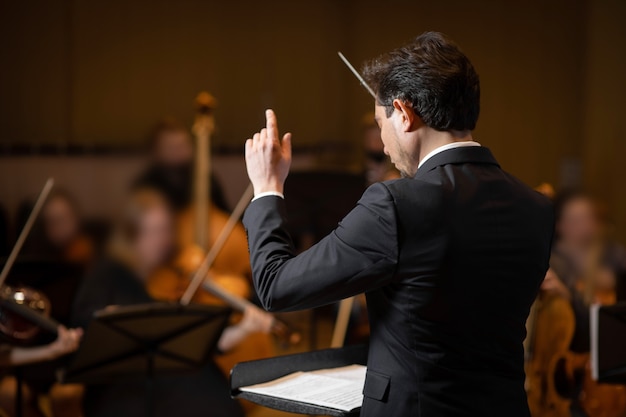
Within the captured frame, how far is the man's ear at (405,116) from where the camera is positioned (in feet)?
4.12

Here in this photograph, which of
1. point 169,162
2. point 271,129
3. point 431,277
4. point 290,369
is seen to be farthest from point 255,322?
point 431,277

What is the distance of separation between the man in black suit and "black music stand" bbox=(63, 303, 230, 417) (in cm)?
123

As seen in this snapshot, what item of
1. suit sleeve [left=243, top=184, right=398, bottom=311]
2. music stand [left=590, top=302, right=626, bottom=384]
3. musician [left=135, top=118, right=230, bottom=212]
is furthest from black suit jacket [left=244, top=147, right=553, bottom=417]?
musician [left=135, top=118, right=230, bottom=212]

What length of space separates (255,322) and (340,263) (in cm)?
188

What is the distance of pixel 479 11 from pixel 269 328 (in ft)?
8.19

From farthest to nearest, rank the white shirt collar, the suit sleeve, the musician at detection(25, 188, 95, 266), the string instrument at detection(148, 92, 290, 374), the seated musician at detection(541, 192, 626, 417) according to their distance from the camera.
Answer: the musician at detection(25, 188, 95, 266) → the string instrument at detection(148, 92, 290, 374) → the seated musician at detection(541, 192, 626, 417) → the white shirt collar → the suit sleeve

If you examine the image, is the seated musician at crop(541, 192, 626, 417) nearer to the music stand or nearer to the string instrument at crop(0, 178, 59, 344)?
the music stand

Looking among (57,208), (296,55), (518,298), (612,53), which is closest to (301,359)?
(518,298)

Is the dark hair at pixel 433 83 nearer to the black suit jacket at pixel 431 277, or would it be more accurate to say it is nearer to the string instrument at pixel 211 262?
the black suit jacket at pixel 431 277

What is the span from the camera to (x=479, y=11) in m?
4.66

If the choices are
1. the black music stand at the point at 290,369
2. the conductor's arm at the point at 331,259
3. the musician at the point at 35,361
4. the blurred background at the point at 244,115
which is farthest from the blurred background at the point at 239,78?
the conductor's arm at the point at 331,259

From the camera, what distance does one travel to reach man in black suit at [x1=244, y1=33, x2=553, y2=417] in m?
1.17

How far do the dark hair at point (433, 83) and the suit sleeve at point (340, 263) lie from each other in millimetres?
158

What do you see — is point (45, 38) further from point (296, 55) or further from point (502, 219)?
point (502, 219)
